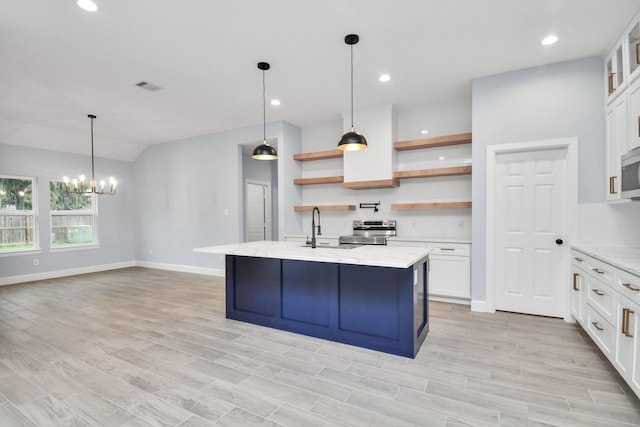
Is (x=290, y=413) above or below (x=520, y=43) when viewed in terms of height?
below

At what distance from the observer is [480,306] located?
12.6 feet

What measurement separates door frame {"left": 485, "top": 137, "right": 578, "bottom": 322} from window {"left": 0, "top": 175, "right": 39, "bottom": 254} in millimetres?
7806

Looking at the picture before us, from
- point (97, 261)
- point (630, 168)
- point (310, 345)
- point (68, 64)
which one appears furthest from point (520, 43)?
point (97, 261)

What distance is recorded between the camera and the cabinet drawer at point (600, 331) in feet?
7.61

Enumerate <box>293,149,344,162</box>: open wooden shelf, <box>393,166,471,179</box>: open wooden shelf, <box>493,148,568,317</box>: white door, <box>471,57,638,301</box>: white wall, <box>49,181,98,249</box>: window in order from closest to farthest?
<box>471,57,638,301</box>: white wall → <box>493,148,568,317</box>: white door → <box>393,166,471,179</box>: open wooden shelf → <box>293,149,344,162</box>: open wooden shelf → <box>49,181,98,249</box>: window

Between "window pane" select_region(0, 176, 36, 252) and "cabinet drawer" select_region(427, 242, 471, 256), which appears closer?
"cabinet drawer" select_region(427, 242, 471, 256)

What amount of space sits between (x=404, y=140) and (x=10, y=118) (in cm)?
640

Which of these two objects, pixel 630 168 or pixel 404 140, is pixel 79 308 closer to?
pixel 404 140

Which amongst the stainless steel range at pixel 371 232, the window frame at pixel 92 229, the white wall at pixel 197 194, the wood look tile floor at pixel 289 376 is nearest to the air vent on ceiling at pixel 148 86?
the white wall at pixel 197 194

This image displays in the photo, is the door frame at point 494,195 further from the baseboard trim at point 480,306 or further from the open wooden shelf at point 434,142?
the open wooden shelf at point 434,142

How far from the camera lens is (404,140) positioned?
5.01 meters

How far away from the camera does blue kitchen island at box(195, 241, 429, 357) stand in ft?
8.58

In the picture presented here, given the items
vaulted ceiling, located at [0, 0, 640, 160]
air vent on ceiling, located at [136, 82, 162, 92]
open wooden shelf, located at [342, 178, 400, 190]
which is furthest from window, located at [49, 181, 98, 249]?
open wooden shelf, located at [342, 178, 400, 190]

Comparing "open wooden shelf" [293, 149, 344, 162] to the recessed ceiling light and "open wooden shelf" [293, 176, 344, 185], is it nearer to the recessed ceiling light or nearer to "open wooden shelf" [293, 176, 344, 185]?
"open wooden shelf" [293, 176, 344, 185]
